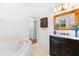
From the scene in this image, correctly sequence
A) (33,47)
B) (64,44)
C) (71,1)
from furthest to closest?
1. (64,44)
2. (33,47)
3. (71,1)

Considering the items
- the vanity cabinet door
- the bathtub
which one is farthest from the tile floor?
the vanity cabinet door

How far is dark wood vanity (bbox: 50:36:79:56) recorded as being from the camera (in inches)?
52.9

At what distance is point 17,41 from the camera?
4.28 ft

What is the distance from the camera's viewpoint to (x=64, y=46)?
1.39 metres

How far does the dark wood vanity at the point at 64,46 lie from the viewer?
1.34 metres

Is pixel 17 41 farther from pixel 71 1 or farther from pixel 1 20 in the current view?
pixel 71 1

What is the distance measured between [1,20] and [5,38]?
20cm

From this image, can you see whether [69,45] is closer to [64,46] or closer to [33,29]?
[64,46]

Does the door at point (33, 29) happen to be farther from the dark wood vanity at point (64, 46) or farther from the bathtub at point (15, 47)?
the dark wood vanity at point (64, 46)

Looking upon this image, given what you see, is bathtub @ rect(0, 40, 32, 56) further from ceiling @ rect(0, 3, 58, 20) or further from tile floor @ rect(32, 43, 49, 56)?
ceiling @ rect(0, 3, 58, 20)

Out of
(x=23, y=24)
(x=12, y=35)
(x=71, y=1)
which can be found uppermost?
(x=71, y=1)

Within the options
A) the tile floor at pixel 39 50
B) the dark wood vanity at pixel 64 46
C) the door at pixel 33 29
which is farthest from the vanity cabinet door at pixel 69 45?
the door at pixel 33 29

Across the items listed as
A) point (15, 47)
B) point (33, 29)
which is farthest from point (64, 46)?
point (15, 47)

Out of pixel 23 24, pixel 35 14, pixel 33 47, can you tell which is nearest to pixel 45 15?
pixel 35 14
